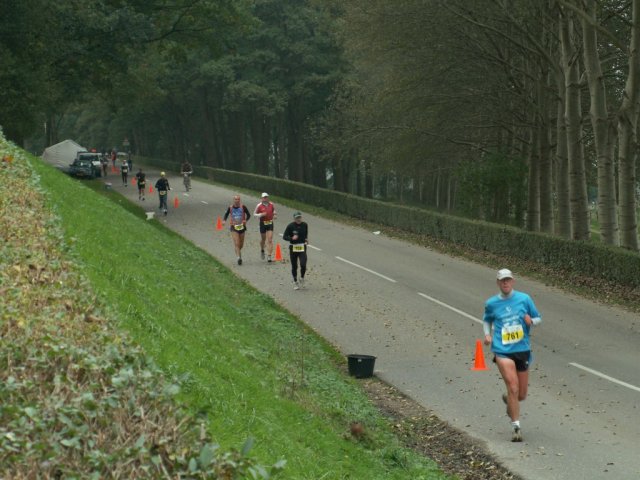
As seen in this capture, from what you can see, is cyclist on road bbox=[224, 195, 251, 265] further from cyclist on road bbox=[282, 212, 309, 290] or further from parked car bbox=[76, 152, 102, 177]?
parked car bbox=[76, 152, 102, 177]

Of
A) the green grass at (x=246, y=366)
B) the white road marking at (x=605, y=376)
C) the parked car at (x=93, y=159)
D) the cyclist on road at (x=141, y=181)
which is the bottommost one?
the white road marking at (x=605, y=376)

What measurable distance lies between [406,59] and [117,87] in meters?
29.3

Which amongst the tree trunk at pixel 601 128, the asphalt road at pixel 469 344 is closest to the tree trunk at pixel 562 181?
the asphalt road at pixel 469 344

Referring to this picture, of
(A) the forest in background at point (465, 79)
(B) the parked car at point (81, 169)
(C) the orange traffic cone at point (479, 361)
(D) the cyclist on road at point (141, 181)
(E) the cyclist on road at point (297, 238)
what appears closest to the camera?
(C) the orange traffic cone at point (479, 361)

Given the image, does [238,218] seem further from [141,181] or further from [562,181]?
[141,181]

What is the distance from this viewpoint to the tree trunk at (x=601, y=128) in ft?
87.5

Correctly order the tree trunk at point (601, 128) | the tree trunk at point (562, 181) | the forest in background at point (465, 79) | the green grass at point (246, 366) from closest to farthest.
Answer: the green grass at point (246, 366)
the tree trunk at point (601, 128)
the forest in background at point (465, 79)
the tree trunk at point (562, 181)

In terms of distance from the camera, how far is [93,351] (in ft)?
24.4

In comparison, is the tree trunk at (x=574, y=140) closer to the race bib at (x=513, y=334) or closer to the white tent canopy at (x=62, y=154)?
the race bib at (x=513, y=334)

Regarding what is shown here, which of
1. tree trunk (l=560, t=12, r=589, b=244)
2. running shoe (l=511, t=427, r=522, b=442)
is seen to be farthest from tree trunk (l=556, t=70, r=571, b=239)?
running shoe (l=511, t=427, r=522, b=442)

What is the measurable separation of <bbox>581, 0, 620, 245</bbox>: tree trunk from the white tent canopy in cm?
4918

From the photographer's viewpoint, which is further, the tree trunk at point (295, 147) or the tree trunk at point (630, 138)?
the tree trunk at point (295, 147)

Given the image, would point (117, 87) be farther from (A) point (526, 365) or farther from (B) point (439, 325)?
(A) point (526, 365)

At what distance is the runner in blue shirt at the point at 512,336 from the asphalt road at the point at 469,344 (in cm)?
50
